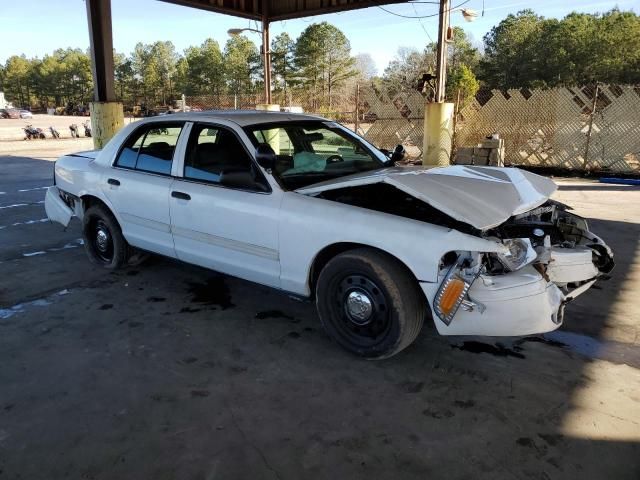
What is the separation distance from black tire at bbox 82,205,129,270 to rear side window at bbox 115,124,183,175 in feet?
1.94

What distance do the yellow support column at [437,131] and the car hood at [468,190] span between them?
8345 millimetres

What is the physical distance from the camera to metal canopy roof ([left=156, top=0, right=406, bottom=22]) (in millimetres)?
11939

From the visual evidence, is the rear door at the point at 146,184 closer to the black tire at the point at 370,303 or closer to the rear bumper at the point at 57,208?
the rear bumper at the point at 57,208

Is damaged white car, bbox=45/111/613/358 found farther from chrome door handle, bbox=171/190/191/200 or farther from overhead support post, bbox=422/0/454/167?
overhead support post, bbox=422/0/454/167

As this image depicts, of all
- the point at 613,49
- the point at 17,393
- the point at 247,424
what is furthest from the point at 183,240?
the point at 613,49

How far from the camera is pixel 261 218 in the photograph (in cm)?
375

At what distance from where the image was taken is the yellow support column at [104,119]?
8992mm

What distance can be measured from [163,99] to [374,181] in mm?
77054

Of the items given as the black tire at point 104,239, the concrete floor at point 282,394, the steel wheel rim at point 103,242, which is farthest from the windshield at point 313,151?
the steel wheel rim at point 103,242

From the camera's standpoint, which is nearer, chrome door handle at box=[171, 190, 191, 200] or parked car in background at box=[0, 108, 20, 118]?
chrome door handle at box=[171, 190, 191, 200]

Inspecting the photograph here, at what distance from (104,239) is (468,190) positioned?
374 cm

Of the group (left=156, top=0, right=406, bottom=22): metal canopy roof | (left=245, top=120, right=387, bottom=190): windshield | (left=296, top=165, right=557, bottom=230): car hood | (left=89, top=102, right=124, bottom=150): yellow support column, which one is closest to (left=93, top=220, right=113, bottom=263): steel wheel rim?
(left=245, top=120, right=387, bottom=190): windshield

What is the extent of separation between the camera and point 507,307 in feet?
9.71

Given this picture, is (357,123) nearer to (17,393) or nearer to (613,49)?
(17,393)
